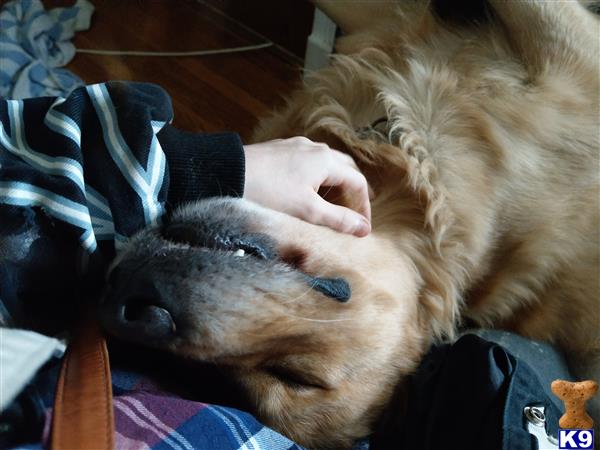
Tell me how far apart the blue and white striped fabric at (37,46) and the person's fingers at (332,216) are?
1.32 meters

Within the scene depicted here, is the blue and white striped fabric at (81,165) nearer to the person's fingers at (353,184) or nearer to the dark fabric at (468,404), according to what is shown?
the person's fingers at (353,184)

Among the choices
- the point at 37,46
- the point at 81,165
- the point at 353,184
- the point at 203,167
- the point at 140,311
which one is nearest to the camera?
the point at 140,311

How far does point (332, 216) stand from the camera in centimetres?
110

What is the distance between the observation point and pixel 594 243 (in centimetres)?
128

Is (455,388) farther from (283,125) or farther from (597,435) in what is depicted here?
(283,125)

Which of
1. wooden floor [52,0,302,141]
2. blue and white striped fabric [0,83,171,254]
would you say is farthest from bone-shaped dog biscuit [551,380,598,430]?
wooden floor [52,0,302,141]

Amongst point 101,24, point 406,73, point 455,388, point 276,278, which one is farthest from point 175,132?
point 101,24

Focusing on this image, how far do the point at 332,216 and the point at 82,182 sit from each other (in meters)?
0.42

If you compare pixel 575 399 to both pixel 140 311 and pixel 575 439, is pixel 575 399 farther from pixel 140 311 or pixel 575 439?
pixel 140 311

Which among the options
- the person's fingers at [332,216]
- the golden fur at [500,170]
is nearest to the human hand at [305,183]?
the person's fingers at [332,216]

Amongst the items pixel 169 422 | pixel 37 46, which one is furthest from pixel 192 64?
pixel 169 422

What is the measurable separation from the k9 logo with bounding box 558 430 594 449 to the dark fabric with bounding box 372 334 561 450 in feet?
0.06

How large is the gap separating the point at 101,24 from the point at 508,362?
75.8 inches

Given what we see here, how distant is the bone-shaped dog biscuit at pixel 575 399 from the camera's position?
1.12 meters
